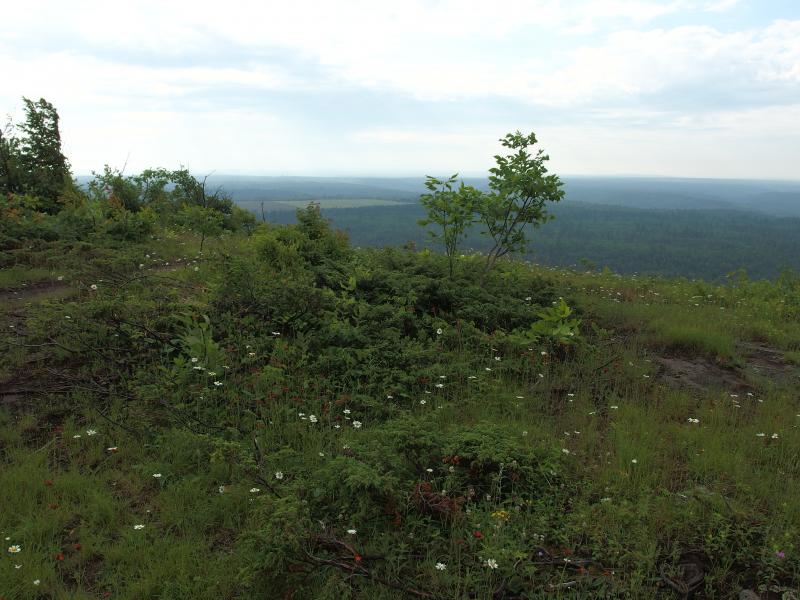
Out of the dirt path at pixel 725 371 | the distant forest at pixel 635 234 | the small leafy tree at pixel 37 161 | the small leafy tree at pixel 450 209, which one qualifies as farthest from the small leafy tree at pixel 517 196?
the distant forest at pixel 635 234

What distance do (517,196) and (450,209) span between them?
3.72 ft

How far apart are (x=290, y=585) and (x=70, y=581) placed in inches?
52.4

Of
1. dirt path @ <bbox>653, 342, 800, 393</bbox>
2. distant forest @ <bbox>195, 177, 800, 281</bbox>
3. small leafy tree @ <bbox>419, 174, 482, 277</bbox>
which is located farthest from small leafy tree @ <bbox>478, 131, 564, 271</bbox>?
distant forest @ <bbox>195, 177, 800, 281</bbox>

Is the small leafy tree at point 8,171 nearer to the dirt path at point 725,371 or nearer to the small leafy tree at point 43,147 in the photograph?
the small leafy tree at point 43,147

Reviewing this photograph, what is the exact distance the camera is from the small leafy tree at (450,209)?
27.1 feet

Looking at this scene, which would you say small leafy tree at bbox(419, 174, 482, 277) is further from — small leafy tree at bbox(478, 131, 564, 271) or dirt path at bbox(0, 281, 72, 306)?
dirt path at bbox(0, 281, 72, 306)

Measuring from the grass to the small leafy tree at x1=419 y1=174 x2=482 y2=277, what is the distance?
1.18 meters

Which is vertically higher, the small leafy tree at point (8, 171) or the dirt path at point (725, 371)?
the small leafy tree at point (8, 171)

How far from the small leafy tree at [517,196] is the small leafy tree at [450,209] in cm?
23

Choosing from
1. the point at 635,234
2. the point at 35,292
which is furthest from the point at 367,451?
the point at 635,234

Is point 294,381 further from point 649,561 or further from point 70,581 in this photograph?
point 649,561

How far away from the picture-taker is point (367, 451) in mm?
3742

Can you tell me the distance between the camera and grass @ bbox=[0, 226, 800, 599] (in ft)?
9.75

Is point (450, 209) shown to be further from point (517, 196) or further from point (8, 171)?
point (8, 171)
